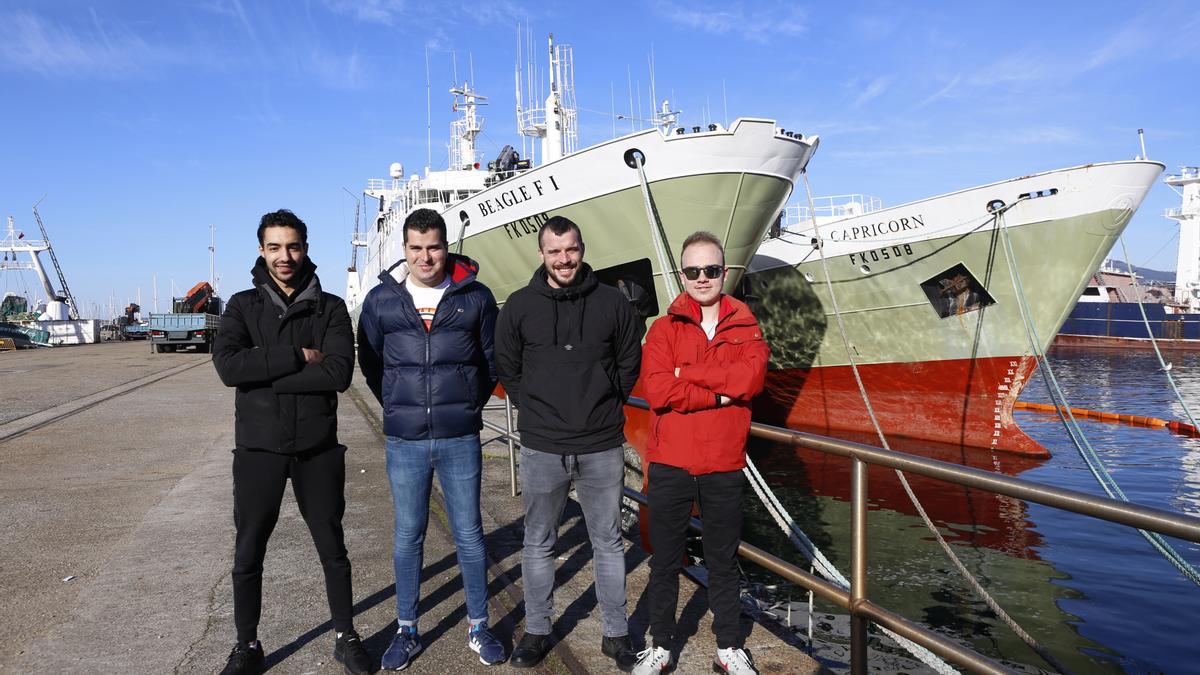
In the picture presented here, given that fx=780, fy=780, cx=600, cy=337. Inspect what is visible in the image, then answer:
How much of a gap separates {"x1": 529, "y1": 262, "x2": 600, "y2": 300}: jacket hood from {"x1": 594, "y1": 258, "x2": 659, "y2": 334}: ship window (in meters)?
8.49

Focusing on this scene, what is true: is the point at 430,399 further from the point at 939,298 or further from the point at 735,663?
the point at 939,298

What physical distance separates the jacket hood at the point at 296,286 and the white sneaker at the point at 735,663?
7.07 feet

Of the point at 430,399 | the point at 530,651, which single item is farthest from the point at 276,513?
the point at 530,651

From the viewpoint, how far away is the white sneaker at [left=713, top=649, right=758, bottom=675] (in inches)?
119

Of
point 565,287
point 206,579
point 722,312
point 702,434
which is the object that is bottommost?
point 206,579

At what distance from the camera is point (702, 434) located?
3133 millimetres

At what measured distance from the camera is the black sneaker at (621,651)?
3146mm

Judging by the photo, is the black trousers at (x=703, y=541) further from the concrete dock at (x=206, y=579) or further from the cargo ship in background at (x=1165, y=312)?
the cargo ship in background at (x=1165, y=312)

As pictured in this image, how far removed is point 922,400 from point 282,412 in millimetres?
15147

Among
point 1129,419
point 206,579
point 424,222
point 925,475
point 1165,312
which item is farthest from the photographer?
point 1165,312

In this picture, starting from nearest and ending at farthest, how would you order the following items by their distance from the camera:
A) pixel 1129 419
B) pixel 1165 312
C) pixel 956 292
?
pixel 956 292 < pixel 1129 419 < pixel 1165 312

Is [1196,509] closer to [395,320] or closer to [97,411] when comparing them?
[395,320]

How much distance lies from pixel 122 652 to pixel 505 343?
2051 mm

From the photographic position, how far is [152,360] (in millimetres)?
26844
